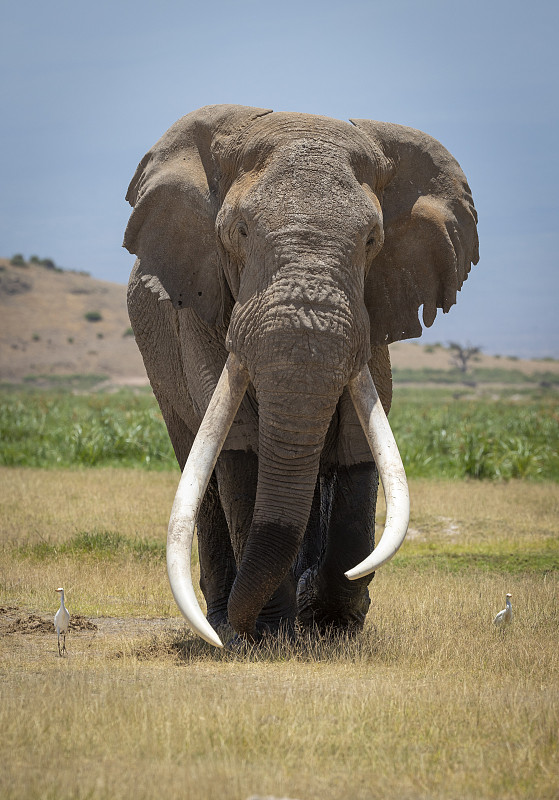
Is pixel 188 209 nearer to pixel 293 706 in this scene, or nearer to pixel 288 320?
pixel 288 320

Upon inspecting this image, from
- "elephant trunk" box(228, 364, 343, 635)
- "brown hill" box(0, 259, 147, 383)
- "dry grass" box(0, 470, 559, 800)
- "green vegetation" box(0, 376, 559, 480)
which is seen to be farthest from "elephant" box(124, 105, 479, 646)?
"brown hill" box(0, 259, 147, 383)

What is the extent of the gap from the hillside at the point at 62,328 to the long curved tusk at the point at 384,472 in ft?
244

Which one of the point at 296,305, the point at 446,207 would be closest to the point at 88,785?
the point at 296,305

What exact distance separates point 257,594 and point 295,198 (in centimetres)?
233

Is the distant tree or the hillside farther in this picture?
the distant tree

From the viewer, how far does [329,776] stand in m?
4.29

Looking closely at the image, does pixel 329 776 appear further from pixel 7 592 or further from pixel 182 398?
pixel 7 592

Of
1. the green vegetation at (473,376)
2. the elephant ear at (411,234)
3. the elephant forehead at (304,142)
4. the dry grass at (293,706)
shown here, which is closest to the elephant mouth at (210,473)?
the dry grass at (293,706)

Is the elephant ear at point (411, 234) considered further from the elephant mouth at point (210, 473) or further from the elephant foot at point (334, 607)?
the elephant foot at point (334, 607)

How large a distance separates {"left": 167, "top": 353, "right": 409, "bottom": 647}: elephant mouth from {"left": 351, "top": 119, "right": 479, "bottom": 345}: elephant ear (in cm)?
99

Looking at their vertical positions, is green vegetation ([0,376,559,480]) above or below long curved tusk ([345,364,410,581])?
below

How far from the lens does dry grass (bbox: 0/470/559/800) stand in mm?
4219

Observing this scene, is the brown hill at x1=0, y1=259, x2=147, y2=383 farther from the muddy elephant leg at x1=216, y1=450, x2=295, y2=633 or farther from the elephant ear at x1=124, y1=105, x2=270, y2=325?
the muddy elephant leg at x1=216, y1=450, x2=295, y2=633

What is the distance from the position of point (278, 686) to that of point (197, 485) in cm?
121
